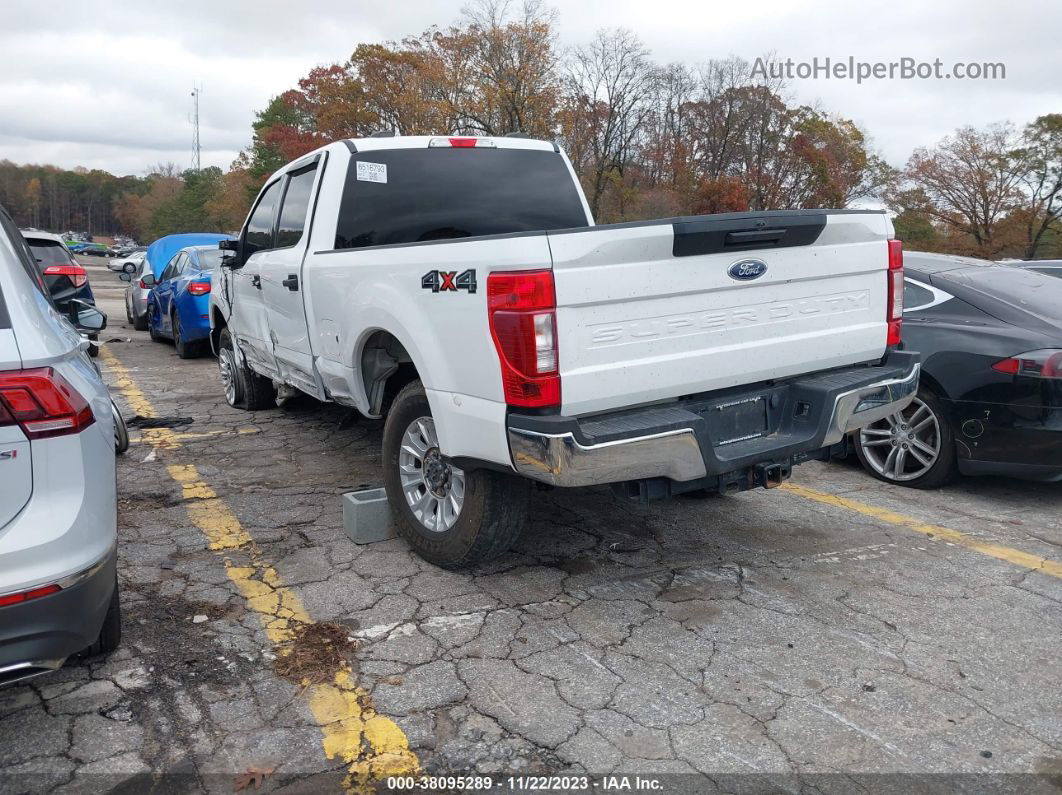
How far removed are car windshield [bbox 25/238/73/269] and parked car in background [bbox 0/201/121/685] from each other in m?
8.37

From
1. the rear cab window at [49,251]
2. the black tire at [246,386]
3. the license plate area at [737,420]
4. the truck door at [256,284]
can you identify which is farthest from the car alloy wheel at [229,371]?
the license plate area at [737,420]

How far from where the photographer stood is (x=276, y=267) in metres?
5.55

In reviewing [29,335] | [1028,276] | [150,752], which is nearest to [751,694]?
[150,752]

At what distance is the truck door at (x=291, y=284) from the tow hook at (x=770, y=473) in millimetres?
2774

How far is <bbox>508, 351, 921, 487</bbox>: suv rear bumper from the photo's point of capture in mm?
3150

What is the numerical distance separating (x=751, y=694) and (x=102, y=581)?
2214 millimetres

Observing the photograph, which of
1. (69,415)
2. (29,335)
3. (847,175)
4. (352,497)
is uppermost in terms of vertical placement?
(847,175)

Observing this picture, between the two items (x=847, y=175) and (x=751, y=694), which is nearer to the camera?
(x=751, y=694)

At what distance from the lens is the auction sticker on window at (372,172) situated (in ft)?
16.3

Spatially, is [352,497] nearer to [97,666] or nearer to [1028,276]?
[97,666]

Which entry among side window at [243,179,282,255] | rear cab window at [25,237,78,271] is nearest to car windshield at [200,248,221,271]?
→ rear cab window at [25,237,78,271]

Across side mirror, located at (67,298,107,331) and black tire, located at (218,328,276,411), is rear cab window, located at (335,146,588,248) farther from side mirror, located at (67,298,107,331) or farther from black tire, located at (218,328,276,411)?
black tire, located at (218,328,276,411)

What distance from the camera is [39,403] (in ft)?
7.76

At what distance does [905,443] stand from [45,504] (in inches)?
195
